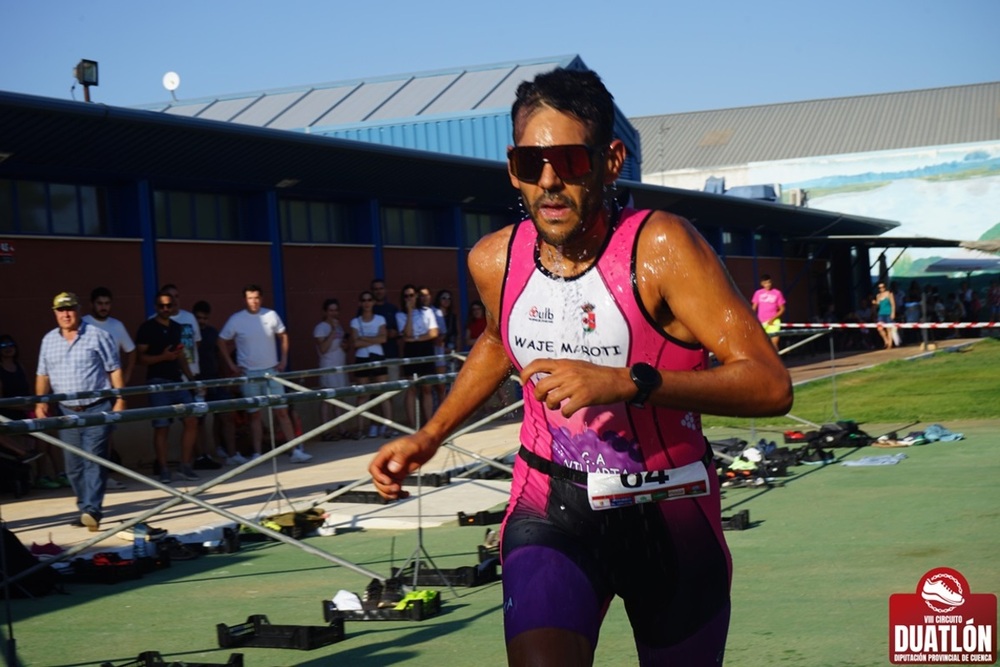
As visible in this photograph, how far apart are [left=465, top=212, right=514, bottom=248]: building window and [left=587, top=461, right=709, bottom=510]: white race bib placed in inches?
838

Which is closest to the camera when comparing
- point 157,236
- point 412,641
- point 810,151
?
point 412,641

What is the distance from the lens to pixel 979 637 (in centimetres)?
583

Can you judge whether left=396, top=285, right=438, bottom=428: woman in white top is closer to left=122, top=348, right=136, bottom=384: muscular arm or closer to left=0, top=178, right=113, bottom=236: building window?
left=0, top=178, right=113, bottom=236: building window

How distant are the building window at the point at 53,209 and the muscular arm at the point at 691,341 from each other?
13591 mm

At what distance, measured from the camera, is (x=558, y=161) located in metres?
3.40

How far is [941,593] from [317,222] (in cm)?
1609

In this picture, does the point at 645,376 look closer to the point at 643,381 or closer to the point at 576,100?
the point at 643,381

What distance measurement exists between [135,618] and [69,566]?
1.59m

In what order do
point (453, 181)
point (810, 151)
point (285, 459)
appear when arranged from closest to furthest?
1. point (285, 459)
2. point (453, 181)
3. point (810, 151)

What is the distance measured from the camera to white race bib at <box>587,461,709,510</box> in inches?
137

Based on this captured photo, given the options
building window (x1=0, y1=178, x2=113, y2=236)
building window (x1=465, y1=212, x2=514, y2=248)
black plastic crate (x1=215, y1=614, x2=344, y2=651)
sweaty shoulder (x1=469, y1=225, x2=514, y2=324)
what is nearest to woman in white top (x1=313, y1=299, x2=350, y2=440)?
building window (x1=0, y1=178, x2=113, y2=236)

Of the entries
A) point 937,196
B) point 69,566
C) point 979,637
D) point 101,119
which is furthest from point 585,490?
point 937,196

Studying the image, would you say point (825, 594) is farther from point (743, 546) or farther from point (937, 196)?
point (937, 196)

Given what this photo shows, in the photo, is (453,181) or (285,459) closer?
(285,459)
